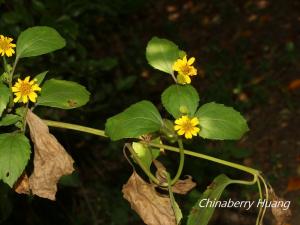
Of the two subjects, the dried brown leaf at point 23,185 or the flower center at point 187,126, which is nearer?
the flower center at point 187,126

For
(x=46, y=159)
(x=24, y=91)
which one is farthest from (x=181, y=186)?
(x=24, y=91)

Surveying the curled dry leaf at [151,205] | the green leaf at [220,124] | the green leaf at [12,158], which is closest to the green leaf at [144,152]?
the curled dry leaf at [151,205]

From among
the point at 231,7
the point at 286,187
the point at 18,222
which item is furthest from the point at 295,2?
the point at 18,222

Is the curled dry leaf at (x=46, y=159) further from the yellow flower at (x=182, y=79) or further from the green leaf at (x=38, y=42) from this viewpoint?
the yellow flower at (x=182, y=79)

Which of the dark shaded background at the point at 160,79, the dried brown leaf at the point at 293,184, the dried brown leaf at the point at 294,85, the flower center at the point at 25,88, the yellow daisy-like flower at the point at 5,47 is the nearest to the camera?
the flower center at the point at 25,88

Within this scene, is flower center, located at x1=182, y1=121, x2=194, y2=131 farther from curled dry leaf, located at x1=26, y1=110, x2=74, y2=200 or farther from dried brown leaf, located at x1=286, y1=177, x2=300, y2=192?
dried brown leaf, located at x1=286, y1=177, x2=300, y2=192

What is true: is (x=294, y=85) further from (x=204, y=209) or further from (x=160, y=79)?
(x=204, y=209)

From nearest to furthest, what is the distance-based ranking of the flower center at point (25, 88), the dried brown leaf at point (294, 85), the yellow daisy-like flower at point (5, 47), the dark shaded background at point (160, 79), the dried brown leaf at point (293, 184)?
the flower center at point (25, 88) < the yellow daisy-like flower at point (5, 47) < the dark shaded background at point (160, 79) < the dried brown leaf at point (293, 184) < the dried brown leaf at point (294, 85)
